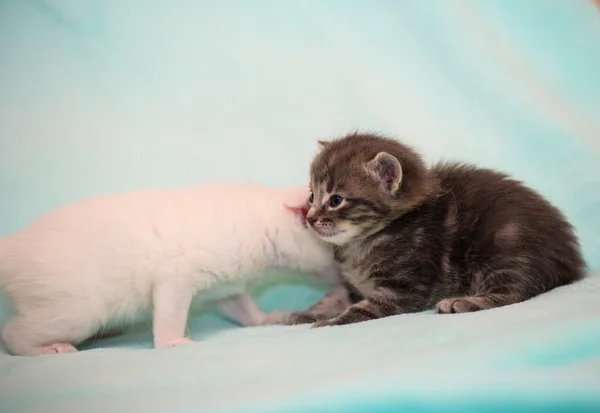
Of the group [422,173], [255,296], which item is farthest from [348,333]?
[255,296]

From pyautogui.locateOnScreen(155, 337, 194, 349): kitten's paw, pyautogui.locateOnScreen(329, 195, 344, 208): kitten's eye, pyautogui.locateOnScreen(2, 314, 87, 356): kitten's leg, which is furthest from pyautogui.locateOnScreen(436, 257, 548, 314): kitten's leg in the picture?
pyautogui.locateOnScreen(2, 314, 87, 356): kitten's leg

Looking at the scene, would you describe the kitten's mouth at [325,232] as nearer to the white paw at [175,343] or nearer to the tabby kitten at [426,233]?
the tabby kitten at [426,233]

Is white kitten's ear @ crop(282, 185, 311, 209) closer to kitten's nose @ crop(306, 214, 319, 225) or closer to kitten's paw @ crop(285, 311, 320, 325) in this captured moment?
kitten's nose @ crop(306, 214, 319, 225)

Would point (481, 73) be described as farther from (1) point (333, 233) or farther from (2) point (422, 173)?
(1) point (333, 233)

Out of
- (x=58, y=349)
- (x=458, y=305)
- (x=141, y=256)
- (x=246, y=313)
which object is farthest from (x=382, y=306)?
(x=58, y=349)

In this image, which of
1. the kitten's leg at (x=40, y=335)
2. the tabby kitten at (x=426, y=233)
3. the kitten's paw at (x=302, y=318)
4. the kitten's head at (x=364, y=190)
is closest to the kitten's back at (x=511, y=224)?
the tabby kitten at (x=426, y=233)

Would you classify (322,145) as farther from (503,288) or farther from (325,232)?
(503,288)
